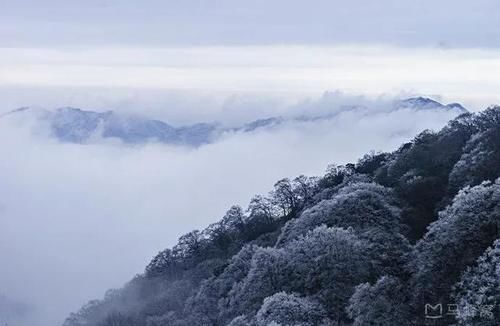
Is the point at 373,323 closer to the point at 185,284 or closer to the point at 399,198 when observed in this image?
the point at 399,198

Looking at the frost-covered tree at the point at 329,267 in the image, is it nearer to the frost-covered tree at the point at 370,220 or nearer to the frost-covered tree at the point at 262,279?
the frost-covered tree at the point at 262,279

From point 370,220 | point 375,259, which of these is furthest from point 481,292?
point 370,220

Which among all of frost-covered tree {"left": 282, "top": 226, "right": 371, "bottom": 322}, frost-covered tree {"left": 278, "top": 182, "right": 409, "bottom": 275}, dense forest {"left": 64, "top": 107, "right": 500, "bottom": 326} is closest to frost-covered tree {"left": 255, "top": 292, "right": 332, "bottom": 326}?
dense forest {"left": 64, "top": 107, "right": 500, "bottom": 326}

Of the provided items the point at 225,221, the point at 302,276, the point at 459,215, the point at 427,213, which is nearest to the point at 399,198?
the point at 427,213

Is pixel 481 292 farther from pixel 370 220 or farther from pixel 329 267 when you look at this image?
pixel 370 220

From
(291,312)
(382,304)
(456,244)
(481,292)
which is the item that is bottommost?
(291,312)

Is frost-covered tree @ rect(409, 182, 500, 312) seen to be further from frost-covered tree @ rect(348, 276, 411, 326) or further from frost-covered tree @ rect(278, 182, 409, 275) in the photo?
frost-covered tree @ rect(278, 182, 409, 275)
